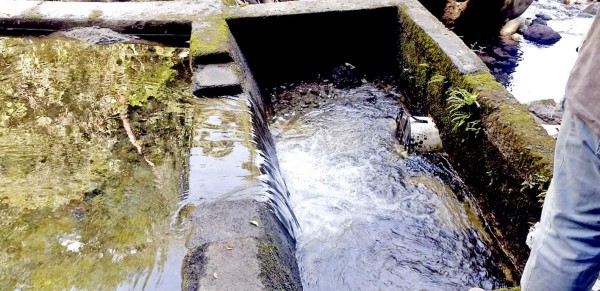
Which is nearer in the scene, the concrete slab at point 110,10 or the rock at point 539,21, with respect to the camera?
the concrete slab at point 110,10

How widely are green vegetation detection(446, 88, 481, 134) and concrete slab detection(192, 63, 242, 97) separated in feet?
6.58

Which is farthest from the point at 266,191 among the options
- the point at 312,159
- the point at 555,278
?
the point at 555,278

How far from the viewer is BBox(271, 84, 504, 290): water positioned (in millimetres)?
3193

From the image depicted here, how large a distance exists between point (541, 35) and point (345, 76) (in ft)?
25.8

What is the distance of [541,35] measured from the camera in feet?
36.0

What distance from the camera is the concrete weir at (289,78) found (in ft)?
7.95

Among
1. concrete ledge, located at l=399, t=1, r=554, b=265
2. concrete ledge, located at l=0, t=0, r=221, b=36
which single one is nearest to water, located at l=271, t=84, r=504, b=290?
concrete ledge, located at l=399, t=1, r=554, b=265

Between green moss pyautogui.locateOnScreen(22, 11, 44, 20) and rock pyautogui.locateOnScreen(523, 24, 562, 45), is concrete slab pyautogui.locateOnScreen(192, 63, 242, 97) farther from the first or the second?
rock pyautogui.locateOnScreen(523, 24, 562, 45)

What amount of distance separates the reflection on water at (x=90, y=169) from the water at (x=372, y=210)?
1128 millimetres

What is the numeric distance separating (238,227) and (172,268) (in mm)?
418

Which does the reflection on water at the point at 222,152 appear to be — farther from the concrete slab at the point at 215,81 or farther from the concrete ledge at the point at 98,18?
the concrete ledge at the point at 98,18

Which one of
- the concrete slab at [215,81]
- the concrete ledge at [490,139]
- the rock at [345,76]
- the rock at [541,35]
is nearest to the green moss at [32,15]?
the concrete slab at [215,81]

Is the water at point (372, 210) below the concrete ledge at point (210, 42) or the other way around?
below

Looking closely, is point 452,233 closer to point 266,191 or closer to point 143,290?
point 266,191
